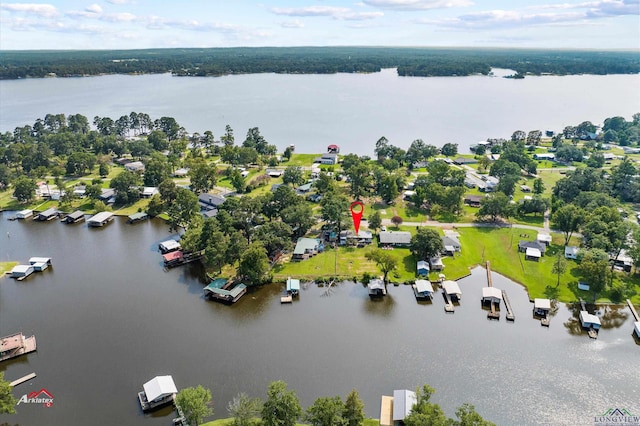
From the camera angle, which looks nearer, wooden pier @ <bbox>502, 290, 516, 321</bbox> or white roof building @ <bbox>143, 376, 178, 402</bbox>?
white roof building @ <bbox>143, 376, 178, 402</bbox>

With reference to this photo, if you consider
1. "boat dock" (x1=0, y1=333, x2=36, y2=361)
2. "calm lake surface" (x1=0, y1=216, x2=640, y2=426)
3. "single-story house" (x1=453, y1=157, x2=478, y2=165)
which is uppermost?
"single-story house" (x1=453, y1=157, x2=478, y2=165)

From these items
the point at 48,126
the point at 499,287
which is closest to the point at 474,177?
the point at 499,287

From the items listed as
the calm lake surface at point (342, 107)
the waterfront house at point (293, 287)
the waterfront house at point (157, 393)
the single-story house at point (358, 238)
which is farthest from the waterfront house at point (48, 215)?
the calm lake surface at point (342, 107)

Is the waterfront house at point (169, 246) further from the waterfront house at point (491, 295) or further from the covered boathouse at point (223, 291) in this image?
the waterfront house at point (491, 295)

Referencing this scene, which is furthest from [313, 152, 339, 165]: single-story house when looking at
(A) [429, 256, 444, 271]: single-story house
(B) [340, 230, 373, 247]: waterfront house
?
(A) [429, 256, 444, 271]: single-story house

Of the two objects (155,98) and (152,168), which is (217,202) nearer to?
(152,168)

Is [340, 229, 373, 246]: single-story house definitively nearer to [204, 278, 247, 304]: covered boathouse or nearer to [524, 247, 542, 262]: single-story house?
[204, 278, 247, 304]: covered boathouse
